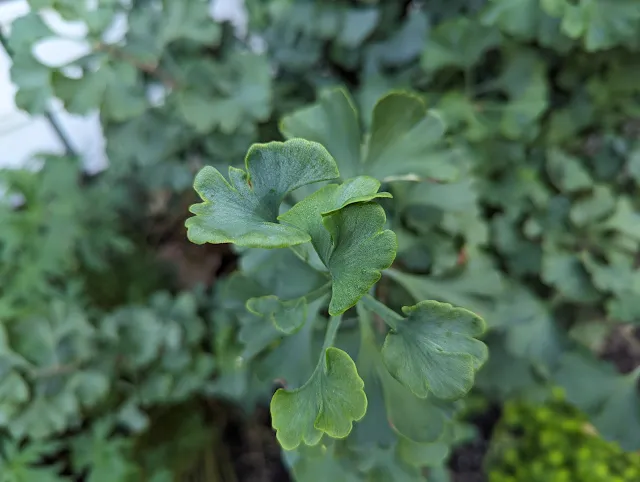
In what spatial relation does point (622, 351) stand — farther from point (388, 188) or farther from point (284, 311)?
point (284, 311)

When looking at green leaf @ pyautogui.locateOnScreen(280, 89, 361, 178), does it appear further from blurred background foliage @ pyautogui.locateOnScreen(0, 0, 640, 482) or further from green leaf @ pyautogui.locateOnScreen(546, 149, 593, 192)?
green leaf @ pyautogui.locateOnScreen(546, 149, 593, 192)

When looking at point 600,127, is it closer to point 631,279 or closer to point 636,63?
point 636,63

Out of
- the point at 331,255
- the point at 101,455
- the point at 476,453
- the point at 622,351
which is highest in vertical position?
the point at 331,255

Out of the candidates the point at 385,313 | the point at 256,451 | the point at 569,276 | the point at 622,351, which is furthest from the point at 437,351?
the point at 622,351

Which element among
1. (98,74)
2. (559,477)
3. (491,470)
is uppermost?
(98,74)

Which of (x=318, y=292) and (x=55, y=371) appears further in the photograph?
(x=55, y=371)

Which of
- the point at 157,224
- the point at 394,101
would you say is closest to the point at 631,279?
the point at 394,101

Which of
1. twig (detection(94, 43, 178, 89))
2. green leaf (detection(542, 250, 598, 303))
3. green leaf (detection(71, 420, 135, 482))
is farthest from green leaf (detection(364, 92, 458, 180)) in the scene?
green leaf (detection(71, 420, 135, 482))
